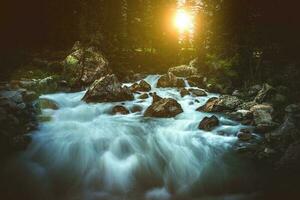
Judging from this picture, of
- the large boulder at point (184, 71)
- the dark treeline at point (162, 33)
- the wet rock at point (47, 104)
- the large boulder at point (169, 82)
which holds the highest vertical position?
the dark treeline at point (162, 33)

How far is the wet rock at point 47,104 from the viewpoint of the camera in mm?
12980

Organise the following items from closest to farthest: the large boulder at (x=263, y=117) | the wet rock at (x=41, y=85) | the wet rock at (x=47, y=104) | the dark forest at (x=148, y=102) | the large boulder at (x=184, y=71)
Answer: the dark forest at (x=148, y=102) → the large boulder at (x=263, y=117) → the wet rock at (x=47, y=104) → the wet rock at (x=41, y=85) → the large boulder at (x=184, y=71)

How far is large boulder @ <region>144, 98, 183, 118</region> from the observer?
12.7m

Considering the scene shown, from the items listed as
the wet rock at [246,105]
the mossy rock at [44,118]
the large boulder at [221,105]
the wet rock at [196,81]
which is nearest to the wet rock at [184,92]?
the wet rock at [196,81]

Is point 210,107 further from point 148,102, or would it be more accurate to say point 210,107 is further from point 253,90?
point 253,90

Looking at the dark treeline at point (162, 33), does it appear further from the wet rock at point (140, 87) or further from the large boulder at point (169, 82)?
the wet rock at point (140, 87)

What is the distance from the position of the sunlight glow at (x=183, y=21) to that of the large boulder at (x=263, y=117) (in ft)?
47.3

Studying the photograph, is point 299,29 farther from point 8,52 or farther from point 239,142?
point 8,52

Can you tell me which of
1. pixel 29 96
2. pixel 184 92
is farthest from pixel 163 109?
pixel 29 96

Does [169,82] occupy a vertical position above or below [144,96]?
above

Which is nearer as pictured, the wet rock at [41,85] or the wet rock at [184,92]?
the wet rock at [41,85]

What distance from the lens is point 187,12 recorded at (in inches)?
1025

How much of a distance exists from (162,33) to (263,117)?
49.4 ft

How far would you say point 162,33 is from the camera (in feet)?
81.4
